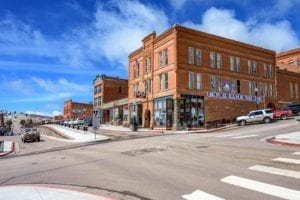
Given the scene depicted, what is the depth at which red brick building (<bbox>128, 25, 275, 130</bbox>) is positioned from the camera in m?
44.5

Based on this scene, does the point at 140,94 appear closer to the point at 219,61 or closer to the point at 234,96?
the point at 219,61

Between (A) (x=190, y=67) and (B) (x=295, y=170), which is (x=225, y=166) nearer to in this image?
(B) (x=295, y=170)

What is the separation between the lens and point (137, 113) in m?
54.5

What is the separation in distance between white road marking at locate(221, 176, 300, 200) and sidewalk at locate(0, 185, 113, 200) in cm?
375

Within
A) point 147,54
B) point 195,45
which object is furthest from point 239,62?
point 147,54

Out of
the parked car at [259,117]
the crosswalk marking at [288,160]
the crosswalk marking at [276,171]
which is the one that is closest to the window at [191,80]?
the parked car at [259,117]

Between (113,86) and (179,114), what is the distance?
4185cm

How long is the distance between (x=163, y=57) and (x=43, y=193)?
39.4 meters

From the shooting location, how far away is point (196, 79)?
45.9 m

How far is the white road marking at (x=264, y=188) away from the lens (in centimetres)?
812

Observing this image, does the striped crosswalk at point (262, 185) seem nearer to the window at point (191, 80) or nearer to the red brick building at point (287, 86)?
the window at point (191, 80)

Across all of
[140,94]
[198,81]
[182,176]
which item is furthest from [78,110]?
[182,176]

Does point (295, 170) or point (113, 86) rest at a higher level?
point (113, 86)

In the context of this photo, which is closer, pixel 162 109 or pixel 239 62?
pixel 162 109
